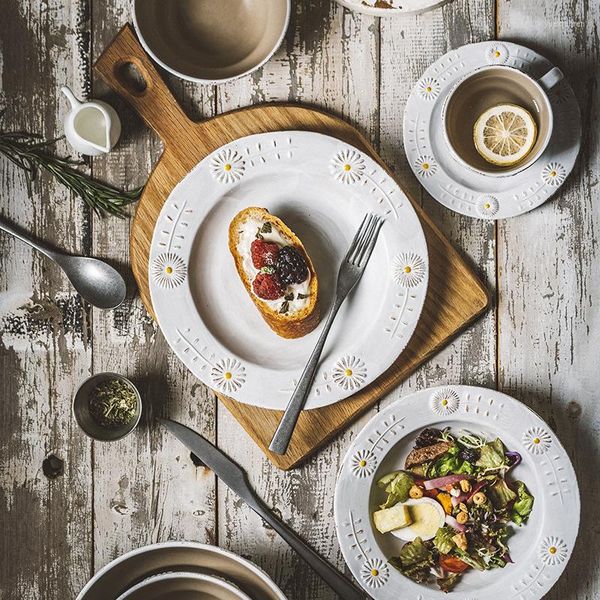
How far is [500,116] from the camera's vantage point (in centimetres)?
146

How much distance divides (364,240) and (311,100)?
1.18 ft

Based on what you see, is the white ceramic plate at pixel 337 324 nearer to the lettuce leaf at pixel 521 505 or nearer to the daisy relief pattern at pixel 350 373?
the daisy relief pattern at pixel 350 373

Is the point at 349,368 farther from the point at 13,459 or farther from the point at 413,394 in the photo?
the point at 13,459

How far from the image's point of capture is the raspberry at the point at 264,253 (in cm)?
140

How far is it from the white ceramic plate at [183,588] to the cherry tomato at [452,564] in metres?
0.43

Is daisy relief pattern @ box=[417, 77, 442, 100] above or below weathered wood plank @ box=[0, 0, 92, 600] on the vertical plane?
above

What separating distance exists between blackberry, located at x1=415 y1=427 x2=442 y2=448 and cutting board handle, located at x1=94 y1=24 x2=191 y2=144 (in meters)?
0.85

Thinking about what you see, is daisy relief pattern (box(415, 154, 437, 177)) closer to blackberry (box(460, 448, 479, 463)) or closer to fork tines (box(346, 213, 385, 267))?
fork tines (box(346, 213, 385, 267))

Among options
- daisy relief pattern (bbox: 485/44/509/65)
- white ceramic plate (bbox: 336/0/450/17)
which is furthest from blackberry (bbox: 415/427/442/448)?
white ceramic plate (bbox: 336/0/450/17)

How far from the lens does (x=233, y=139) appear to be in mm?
1516

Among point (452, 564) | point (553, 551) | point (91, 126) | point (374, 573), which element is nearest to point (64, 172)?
point (91, 126)

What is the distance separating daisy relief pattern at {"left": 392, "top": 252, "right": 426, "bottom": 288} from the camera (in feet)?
4.75

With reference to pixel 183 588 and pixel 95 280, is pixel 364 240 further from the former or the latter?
pixel 183 588

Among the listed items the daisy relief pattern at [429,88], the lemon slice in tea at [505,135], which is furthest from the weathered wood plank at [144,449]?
the lemon slice in tea at [505,135]
